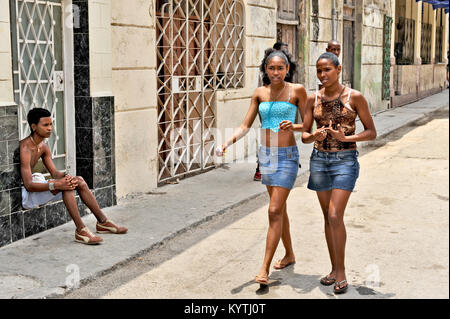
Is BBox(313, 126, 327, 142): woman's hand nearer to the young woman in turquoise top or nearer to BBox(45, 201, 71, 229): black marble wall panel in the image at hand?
the young woman in turquoise top

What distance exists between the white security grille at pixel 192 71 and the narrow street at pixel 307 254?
1.61 meters

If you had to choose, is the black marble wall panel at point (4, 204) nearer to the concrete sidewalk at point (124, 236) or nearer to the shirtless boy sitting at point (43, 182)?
the shirtless boy sitting at point (43, 182)

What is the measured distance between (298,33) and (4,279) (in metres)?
10.00

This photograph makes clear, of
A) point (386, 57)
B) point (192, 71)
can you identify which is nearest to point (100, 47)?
point (192, 71)

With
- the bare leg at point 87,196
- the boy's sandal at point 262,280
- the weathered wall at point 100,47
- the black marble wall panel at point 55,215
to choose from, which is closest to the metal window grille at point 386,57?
the weathered wall at point 100,47

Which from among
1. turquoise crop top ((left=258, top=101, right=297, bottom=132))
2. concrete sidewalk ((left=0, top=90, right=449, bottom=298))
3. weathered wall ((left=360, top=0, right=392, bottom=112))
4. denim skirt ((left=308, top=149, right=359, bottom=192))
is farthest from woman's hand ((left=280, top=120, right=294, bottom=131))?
weathered wall ((left=360, top=0, right=392, bottom=112))

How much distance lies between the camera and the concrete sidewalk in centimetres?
497

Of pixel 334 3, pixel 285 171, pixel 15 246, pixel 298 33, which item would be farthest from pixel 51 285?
pixel 334 3

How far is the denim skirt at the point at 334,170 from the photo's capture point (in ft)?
15.1

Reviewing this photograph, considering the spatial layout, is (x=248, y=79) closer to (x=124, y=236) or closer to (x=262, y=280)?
(x=124, y=236)

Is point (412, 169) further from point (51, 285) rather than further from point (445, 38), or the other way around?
point (445, 38)

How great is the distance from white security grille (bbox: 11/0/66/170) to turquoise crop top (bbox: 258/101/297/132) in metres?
2.47

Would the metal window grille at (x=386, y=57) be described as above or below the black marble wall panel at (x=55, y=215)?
above

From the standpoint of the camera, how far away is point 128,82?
777cm
